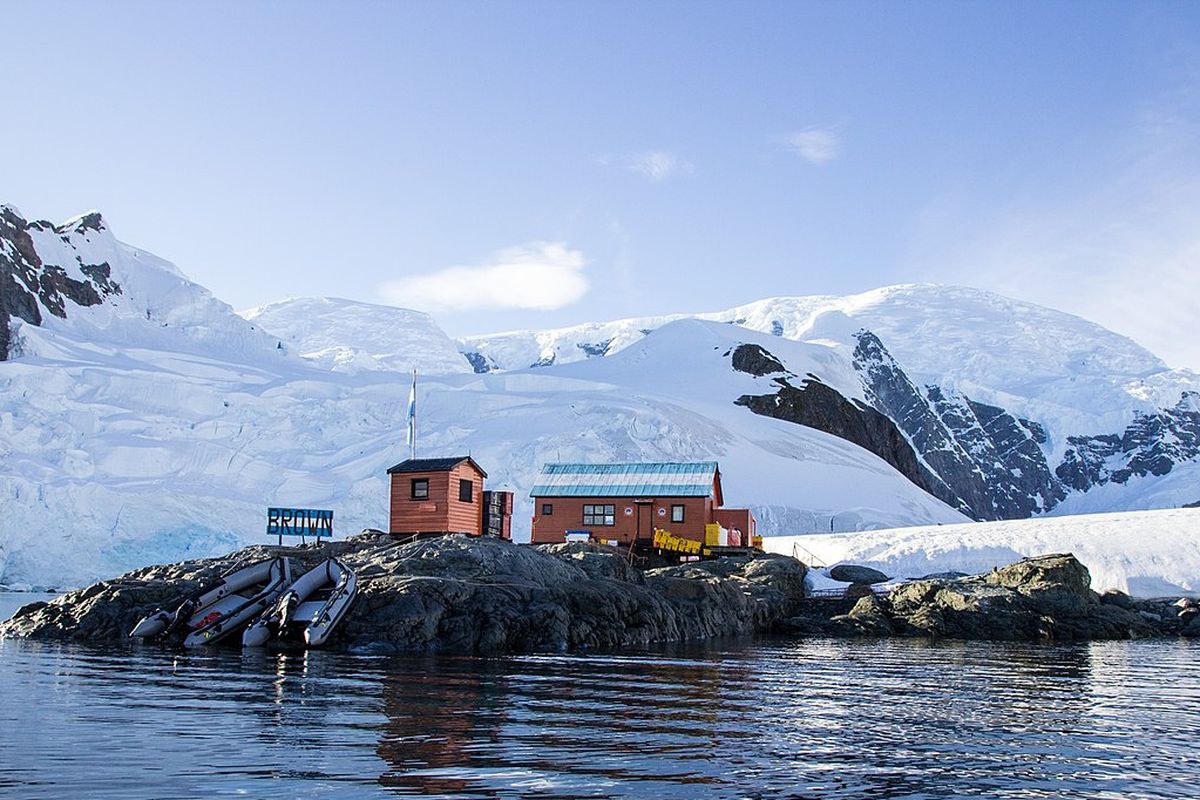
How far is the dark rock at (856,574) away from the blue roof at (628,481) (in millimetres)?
6905

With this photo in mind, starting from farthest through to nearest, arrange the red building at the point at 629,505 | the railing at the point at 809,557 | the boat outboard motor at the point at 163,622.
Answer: the railing at the point at 809,557 → the red building at the point at 629,505 → the boat outboard motor at the point at 163,622

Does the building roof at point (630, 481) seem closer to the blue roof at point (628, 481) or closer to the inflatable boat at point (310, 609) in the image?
the blue roof at point (628, 481)

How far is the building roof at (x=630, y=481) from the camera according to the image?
50.8 meters

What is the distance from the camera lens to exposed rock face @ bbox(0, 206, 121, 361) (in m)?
96.1

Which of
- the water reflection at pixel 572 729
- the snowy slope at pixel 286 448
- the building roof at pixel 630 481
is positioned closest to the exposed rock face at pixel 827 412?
the snowy slope at pixel 286 448

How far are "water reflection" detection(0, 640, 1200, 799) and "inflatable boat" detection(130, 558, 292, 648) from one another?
3.52 metres

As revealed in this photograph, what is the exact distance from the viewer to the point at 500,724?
42.5 ft

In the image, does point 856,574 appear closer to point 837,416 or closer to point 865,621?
point 865,621

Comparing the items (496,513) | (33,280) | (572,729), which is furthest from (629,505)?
(33,280)

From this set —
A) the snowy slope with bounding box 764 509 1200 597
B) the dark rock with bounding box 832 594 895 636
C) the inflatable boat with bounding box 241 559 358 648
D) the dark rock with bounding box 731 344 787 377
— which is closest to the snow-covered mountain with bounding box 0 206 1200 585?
the dark rock with bounding box 731 344 787 377

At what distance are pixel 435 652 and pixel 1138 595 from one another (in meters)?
33.5

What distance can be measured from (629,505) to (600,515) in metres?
1.45

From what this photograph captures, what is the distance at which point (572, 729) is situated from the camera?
504 inches

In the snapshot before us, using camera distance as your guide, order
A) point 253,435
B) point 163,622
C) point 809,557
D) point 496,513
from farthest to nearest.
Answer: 1. point 253,435
2. point 809,557
3. point 496,513
4. point 163,622
